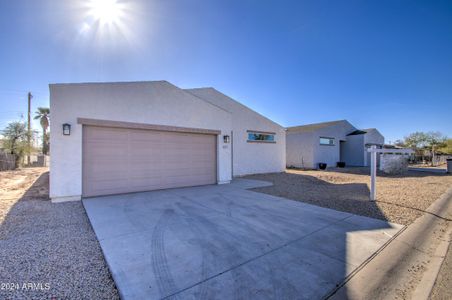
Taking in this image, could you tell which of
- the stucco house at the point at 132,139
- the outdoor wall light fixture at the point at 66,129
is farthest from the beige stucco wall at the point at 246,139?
the outdoor wall light fixture at the point at 66,129

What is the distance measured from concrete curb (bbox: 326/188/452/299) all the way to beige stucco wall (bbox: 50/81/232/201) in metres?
7.05

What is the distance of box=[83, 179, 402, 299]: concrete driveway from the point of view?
213 cm

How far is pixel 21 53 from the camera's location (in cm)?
718

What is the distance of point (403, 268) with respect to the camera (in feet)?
8.55

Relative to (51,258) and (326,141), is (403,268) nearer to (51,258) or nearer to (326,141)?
(51,258)

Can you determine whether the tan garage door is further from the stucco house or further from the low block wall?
the low block wall

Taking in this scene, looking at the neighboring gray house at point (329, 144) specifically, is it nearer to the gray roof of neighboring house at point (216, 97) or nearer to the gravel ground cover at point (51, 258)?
the gray roof of neighboring house at point (216, 97)

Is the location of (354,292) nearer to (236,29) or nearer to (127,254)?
(127,254)

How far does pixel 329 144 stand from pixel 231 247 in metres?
19.9

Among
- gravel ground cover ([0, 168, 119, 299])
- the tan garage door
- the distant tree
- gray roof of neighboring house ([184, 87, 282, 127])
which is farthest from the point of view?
the distant tree

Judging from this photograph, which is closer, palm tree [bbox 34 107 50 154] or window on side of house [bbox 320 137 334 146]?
window on side of house [bbox 320 137 334 146]

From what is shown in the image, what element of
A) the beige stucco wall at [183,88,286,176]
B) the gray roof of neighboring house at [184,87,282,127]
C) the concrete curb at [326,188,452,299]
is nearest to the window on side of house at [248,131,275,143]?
the beige stucco wall at [183,88,286,176]

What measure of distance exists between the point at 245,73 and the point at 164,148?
232 inches

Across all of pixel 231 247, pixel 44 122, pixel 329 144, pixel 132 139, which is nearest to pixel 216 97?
pixel 132 139
